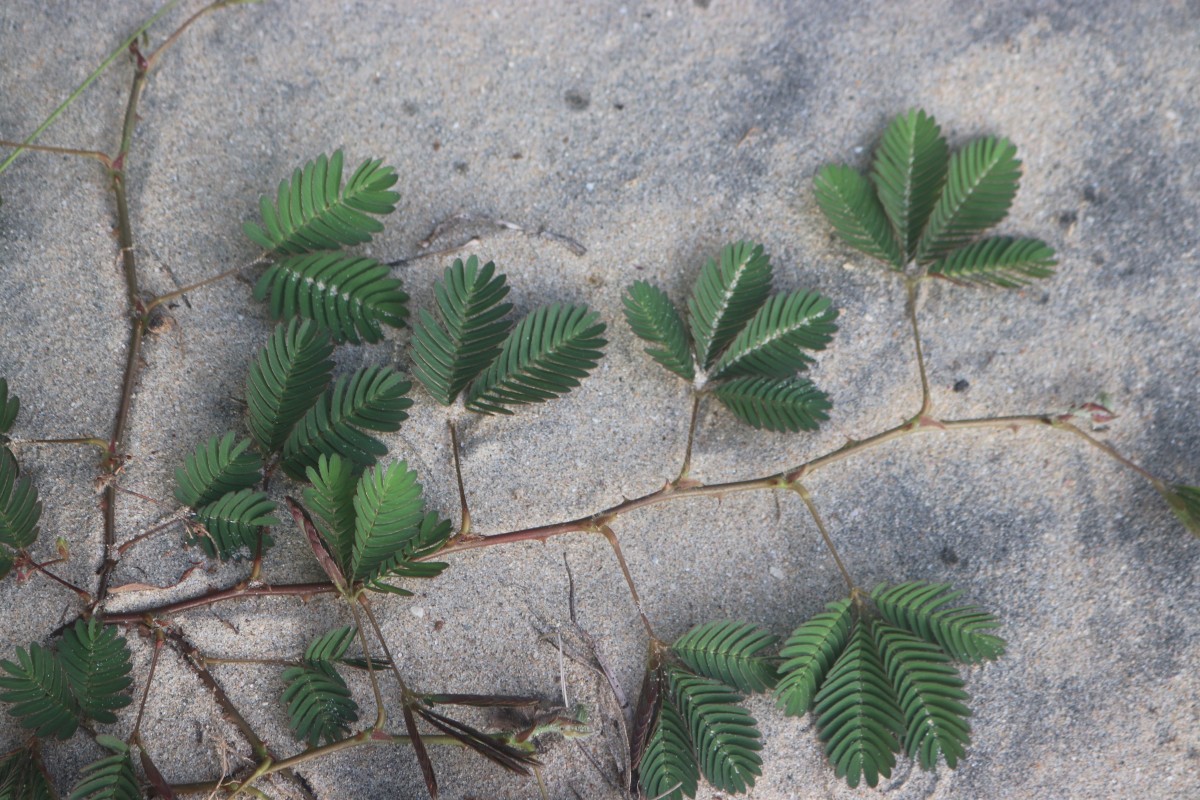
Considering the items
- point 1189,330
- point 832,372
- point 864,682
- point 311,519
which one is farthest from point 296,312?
point 1189,330

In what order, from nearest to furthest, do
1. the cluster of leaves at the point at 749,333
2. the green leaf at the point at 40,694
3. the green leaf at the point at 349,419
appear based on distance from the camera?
the green leaf at the point at 40,694 → the green leaf at the point at 349,419 → the cluster of leaves at the point at 749,333

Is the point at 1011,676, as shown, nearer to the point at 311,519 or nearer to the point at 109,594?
the point at 311,519

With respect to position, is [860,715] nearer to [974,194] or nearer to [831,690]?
[831,690]

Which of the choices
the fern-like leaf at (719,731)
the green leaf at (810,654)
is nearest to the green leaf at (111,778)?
the fern-like leaf at (719,731)

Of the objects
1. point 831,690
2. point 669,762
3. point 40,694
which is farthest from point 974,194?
point 40,694

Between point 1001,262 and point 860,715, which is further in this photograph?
point 1001,262

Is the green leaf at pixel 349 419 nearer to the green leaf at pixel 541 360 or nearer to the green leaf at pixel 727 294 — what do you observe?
the green leaf at pixel 541 360
